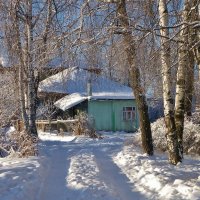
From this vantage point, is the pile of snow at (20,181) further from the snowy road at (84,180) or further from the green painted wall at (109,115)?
the green painted wall at (109,115)

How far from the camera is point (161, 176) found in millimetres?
10633

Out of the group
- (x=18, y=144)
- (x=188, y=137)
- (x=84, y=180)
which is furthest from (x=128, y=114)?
(x=84, y=180)

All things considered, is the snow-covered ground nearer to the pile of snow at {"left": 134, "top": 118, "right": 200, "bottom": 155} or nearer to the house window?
the pile of snow at {"left": 134, "top": 118, "right": 200, "bottom": 155}

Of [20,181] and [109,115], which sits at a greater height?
[109,115]

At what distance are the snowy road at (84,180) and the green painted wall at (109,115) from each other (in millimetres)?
20446

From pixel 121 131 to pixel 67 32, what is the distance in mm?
28391

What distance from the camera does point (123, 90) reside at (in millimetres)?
40469

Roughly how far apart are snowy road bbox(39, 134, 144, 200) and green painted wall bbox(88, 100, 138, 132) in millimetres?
20446

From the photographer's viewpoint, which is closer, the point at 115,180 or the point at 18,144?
the point at 115,180

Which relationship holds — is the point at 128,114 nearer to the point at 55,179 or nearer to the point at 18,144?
the point at 18,144

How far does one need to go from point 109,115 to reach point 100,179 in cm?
2669

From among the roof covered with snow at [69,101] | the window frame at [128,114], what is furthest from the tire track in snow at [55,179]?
the window frame at [128,114]

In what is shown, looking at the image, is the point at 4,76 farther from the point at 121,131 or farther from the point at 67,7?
the point at 67,7

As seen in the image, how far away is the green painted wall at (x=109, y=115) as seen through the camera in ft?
123
